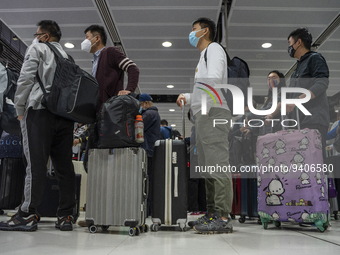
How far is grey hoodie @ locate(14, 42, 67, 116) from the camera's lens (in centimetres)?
224

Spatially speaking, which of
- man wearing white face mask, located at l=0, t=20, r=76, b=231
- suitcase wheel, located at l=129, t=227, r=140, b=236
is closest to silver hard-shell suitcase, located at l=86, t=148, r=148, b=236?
suitcase wheel, located at l=129, t=227, r=140, b=236

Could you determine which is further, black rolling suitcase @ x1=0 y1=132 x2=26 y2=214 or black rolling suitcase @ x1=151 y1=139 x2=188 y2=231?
black rolling suitcase @ x1=0 y1=132 x2=26 y2=214

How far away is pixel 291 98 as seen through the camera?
2695 mm

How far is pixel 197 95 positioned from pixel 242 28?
14.0ft

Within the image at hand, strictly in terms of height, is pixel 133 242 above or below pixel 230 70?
below

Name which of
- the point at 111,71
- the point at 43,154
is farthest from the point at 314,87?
the point at 43,154

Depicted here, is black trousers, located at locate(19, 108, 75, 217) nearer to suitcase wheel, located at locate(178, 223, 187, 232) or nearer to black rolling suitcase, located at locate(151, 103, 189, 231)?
black rolling suitcase, located at locate(151, 103, 189, 231)

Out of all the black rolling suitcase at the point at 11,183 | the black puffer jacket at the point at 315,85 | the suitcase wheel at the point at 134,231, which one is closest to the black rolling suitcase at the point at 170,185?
the suitcase wheel at the point at 134,231

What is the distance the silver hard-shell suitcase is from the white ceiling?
386 centimetres

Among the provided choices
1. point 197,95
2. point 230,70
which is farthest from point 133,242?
point 230,70

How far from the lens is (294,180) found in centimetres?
242

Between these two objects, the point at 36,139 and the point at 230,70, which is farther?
the point at 230,70

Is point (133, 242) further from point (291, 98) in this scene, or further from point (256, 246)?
point (291, 98)

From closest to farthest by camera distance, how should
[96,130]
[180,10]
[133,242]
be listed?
[133,242], [96,130], [180,10]
